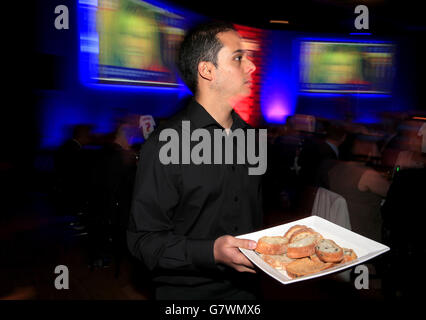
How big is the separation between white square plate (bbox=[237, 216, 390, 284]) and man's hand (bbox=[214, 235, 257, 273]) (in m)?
0.03

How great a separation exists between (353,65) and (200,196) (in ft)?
30.4

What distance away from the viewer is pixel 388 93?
9.32 meters


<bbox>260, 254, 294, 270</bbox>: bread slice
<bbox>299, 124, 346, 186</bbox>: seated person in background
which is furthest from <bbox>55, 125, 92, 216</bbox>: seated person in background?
<bbox>260, 254, 294, 270</bbox>: bread slice

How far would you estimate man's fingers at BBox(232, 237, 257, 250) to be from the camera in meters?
1.10

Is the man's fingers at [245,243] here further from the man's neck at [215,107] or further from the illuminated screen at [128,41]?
the illuminated screen at [128,41]

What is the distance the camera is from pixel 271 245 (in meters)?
1.22

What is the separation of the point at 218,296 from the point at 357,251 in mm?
636

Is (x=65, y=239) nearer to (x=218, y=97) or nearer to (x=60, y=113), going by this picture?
(x=60, y=113)

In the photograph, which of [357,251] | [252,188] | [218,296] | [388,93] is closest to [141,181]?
[252,188]

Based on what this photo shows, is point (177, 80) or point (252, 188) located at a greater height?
point (177, 80)

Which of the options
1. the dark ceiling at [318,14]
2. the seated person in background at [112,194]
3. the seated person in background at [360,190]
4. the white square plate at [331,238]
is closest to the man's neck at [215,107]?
the white square plate at [331,238]

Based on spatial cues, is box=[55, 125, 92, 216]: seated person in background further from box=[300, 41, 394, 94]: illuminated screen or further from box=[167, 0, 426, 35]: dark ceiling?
box=[300, 41, 394, 94]: illuminated screen

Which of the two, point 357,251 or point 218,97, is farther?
point 218,97

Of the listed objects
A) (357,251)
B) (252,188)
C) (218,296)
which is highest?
(252,188)
